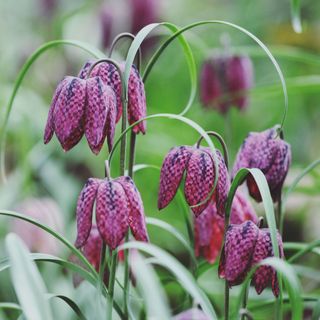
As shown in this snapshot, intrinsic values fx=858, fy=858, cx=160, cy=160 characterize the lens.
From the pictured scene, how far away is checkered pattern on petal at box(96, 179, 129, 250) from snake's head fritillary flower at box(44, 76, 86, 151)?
0.10 meters

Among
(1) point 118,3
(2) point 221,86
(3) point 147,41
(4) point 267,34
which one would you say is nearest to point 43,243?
(2) point 221,86

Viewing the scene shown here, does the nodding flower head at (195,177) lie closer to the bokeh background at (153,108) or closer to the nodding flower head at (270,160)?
the nodding flower head at (270,160)

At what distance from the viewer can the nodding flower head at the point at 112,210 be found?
1.19m

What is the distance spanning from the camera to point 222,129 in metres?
3.24

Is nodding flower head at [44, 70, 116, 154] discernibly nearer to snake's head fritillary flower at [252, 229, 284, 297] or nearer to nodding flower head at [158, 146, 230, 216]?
nodding flower head at [158, 146, 230, 216]

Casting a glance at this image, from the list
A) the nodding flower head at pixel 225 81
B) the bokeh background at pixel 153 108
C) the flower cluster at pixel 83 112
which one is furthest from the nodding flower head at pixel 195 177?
the nodding flower head at pixel 225 81

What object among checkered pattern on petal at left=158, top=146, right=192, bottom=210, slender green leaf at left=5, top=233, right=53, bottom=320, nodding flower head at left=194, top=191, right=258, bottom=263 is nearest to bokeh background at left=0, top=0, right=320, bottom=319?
nodding flower head at left=194, top=191, right=258, bottom=263

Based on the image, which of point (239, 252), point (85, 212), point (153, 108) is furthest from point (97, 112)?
point (153, 108)

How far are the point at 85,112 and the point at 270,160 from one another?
0.35m

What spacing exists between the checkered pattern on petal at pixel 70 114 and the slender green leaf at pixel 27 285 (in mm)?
215

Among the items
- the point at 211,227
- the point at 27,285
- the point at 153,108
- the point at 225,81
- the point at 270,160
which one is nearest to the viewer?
the point at 27,285

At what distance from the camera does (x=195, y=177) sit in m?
1.29

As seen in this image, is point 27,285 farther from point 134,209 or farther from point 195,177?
point 195,177

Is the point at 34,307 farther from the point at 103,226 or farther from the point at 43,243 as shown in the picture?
the point at 43,243
